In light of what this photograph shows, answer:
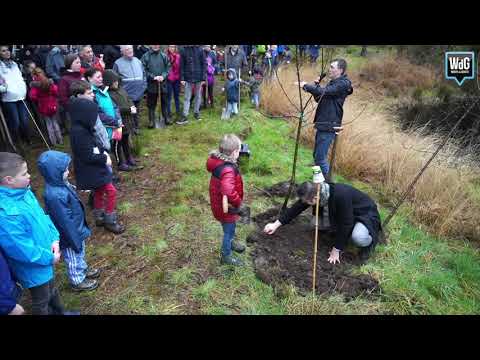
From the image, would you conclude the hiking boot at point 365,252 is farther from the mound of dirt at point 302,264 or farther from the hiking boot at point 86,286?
the hiking boot at point 86,286

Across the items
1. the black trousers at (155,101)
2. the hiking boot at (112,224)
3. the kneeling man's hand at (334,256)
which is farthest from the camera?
the black trousers at (155,101)

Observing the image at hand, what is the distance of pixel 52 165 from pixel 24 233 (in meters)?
0.64

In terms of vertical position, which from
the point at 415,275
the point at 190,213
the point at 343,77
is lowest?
the point at 415,275

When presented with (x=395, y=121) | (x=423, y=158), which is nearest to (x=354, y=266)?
Answer: (x=423, y=158)

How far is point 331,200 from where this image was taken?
3693 mm

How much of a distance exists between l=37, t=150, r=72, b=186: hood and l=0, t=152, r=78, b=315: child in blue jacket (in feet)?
1.02

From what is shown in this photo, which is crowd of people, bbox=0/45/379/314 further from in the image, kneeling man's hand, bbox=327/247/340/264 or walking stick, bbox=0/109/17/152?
walking stick, bbox=0/109/17/152

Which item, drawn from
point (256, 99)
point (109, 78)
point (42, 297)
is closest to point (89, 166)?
point (42, 297)

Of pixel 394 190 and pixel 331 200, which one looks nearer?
pixel 331 200

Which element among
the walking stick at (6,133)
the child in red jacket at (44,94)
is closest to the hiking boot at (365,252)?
the child in red jacket at (44,94)

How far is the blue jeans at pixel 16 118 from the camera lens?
221 inches

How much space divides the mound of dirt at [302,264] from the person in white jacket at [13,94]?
442 centimetres

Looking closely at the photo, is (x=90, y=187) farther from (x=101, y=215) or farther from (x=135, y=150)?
(x=135, y=150)

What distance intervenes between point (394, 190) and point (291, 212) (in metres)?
2.96
